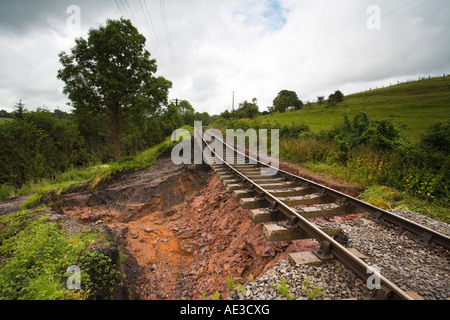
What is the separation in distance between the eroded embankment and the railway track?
286 mm

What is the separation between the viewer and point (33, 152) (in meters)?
12.4

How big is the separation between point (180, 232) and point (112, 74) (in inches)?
516

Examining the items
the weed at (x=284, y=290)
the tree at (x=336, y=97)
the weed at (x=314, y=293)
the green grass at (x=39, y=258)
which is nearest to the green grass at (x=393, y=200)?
the weed at (x=314, y=293)

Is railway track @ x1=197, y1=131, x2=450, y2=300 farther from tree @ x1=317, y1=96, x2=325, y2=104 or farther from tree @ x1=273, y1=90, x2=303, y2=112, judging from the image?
tree @ x1=273, y1=90, x2=303, y2=112

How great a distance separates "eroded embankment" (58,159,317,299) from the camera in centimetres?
315

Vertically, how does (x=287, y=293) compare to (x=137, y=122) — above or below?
below

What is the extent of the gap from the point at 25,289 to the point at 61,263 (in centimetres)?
47

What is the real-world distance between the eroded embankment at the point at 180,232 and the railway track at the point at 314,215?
29 centimetres

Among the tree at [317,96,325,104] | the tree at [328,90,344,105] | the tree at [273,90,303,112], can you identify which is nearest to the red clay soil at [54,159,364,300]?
the tree at [328,90,344,105]
